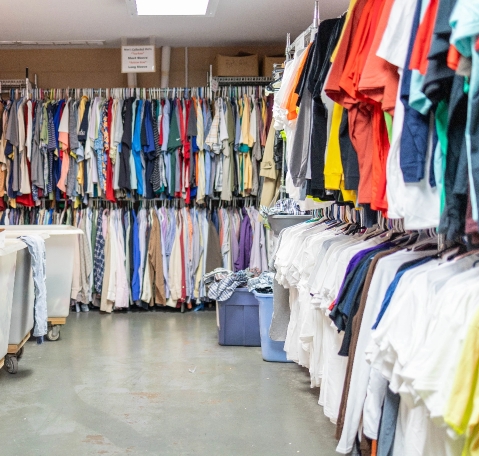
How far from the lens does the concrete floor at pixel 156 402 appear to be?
3.29 metres

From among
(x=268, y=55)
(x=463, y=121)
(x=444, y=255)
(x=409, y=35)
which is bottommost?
(x=444, y=255)

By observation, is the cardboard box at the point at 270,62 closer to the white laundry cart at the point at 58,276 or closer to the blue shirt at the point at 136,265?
the blue shirt at the point at 136,265

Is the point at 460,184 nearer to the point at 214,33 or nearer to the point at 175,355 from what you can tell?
the point at 175,355

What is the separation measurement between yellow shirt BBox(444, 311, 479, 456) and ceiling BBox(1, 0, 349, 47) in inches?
183

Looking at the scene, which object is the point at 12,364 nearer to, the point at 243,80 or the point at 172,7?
the point at 172,7

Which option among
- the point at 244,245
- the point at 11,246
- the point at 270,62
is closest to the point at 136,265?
the point at 244,245

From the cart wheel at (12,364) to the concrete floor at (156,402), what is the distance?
0.13ft

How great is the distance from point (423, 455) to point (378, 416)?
11.6 inches

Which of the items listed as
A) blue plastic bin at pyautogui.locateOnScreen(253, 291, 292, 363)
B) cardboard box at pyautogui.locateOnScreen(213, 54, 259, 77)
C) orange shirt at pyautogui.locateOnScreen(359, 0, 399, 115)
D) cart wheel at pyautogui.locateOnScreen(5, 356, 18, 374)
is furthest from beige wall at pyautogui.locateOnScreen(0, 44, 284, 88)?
orange shirt at pyautogui.locateOnScreen(359, 0, 399, 115)

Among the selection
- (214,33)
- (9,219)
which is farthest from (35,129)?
(214,33)

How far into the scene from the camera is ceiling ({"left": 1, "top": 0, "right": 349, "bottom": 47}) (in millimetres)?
5812

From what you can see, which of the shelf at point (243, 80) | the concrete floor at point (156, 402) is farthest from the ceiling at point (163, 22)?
the concrete floor at point (156, 402)

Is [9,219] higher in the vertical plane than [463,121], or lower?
lower

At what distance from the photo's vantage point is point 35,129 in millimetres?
6703
